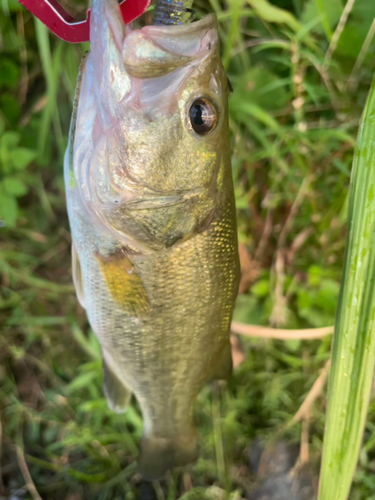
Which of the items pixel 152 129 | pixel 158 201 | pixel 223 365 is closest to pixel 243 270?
pixel 223 365

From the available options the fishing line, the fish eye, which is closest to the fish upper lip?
the fish eye

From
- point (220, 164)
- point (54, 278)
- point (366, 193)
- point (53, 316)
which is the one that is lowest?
point (53, 316)

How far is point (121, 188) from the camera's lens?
862 millimetres

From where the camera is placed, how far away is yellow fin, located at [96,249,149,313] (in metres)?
0.99

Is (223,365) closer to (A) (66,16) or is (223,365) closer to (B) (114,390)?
(B) (114,390)

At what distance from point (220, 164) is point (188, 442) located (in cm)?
115

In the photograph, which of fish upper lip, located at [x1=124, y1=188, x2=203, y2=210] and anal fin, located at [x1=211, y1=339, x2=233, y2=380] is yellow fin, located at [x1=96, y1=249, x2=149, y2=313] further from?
anal fin, located at [x1=211, y1=339, x2=233, y2=380]

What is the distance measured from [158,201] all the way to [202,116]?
234 mm

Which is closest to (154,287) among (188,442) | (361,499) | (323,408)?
(188,442)

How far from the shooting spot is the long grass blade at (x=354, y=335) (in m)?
0.96

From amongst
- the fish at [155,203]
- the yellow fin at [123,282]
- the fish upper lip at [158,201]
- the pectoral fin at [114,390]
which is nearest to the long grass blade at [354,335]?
the fish at [155,203]

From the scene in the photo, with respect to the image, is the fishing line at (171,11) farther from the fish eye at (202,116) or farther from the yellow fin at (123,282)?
the yellow fin at (123,282)

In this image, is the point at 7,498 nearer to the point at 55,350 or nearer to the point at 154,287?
the point at 55,350

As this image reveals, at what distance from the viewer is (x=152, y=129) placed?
0.81m
